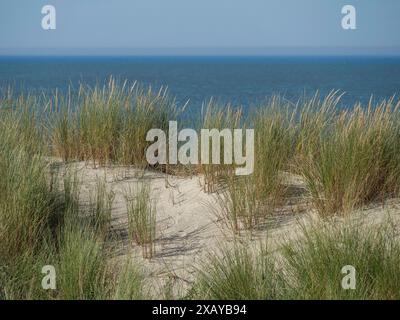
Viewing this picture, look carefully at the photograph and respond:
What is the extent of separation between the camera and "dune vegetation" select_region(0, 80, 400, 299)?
144 inches

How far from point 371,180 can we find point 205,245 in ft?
4.15

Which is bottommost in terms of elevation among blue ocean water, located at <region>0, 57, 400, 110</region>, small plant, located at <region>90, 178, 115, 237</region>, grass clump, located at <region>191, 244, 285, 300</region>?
grass clump, located at <region>191, 244, 285, 300</region>

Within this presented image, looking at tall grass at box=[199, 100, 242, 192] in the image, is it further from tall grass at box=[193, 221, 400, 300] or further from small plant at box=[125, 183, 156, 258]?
tall grass at box=[193, 221, 400, 300]

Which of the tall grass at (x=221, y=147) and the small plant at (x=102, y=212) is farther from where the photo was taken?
the tall grass at (x=221, y=147)

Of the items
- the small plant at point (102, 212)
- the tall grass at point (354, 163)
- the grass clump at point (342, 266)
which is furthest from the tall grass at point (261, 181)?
the grass clump at point (342, 266)

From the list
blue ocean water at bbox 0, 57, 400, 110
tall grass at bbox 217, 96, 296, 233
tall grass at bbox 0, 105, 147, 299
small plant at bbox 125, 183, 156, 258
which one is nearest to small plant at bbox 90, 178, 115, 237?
tall grass at bbox 0, 105, 147, 299

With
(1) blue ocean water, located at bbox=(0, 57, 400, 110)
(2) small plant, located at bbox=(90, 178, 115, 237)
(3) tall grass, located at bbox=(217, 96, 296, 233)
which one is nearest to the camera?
(2) small plant, located at bbox=(90, 178, 115, 237)

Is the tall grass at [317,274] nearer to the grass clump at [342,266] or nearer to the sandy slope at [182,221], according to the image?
the grass clump at [342,266]

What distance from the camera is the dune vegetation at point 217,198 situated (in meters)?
3.65

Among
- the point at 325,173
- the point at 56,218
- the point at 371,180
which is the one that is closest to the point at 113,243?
the point at 56,218

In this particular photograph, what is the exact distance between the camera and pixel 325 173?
15.9ft

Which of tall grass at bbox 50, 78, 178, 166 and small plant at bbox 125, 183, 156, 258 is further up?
tall grass at bbox 50, 78, 178, 166

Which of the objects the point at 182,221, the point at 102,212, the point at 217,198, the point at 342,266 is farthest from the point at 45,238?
the point at 342,266
